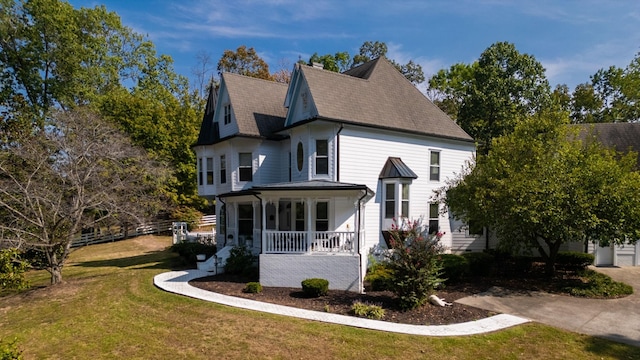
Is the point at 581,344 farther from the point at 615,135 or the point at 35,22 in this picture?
the point at 35,22

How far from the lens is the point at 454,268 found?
15133mm

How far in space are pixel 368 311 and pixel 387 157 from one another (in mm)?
9143

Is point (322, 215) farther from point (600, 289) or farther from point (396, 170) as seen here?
point (600, 289)

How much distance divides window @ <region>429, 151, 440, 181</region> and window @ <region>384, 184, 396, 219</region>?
3.62 meters

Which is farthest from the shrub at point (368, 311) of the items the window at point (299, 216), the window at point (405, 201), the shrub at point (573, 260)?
the shrub at point (573, 260)

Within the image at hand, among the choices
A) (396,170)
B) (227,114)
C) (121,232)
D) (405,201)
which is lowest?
(121,232)

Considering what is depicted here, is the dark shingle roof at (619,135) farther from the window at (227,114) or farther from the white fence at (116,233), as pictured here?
the white fence at (116,233)

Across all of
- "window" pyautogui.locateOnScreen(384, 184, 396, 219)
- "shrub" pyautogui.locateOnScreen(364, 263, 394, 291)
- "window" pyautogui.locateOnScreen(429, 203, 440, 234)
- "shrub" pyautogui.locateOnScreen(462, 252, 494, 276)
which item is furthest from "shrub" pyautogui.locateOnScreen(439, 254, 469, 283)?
"window" pyautogui.locateOnScreen(429, 203, 440, 234)

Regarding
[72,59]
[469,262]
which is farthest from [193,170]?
[469,262]

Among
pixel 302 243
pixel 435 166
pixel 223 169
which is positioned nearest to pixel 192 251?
pixel 223 169

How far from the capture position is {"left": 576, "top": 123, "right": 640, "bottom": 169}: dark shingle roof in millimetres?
23438

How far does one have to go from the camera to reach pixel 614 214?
42.6 ft

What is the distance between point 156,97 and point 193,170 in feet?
35.7

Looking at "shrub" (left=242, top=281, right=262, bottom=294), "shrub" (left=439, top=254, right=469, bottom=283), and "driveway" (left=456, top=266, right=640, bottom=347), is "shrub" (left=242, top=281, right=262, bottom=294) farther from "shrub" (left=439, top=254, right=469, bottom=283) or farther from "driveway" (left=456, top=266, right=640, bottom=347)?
"shrub" (left=439, top=254, right=469, bottom=283)
